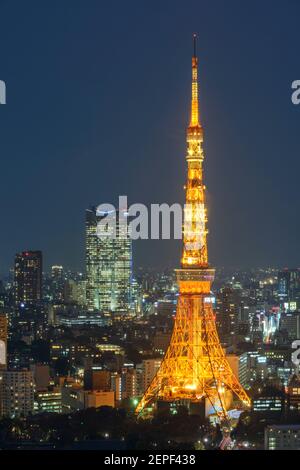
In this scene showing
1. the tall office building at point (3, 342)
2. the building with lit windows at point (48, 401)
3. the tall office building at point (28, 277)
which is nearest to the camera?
the building with lit windows at point (48, 401)

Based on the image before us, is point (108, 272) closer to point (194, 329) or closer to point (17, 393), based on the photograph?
point (17, 393)

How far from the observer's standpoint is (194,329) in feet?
48.1

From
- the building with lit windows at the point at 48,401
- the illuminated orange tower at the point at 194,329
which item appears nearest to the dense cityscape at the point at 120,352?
the building with lit windows at the point at 48,401

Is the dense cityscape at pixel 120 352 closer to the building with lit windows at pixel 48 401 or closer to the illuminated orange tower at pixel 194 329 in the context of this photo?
the building with lit windows at pixel 48 401

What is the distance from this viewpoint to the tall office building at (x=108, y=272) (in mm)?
26141

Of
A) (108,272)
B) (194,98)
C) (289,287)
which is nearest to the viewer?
(194,98)

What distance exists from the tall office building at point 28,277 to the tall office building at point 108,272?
88cm

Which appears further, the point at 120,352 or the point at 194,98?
the point at 120,352

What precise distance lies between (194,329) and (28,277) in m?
11.7

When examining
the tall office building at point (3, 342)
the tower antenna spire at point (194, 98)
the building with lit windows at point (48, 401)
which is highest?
the tower antenna spire at point (194, 98)

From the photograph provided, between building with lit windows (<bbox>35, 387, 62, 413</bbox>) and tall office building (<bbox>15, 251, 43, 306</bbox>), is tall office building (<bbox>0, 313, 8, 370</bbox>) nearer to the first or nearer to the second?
building with lit windows (<bbox>35, 387, 62, 413</bbox>)

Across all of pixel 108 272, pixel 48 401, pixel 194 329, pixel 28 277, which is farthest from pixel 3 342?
pixel 108 272

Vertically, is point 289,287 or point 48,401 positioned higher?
point 289,287
